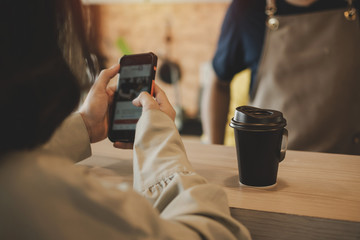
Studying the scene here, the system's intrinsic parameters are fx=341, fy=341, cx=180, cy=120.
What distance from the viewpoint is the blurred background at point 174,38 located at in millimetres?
3180

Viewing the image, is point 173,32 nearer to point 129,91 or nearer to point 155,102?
point 129,91

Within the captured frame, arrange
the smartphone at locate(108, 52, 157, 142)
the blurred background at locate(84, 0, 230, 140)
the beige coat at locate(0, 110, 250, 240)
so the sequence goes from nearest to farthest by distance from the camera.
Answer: the beige coat at locate(0, 110, 250, 240) < the smartphone at locate(108, 52, 157, 142) < the blurred background at locate(84, 0, 230, 140)

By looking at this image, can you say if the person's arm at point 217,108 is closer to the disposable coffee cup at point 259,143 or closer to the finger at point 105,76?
the finger at point 105,76

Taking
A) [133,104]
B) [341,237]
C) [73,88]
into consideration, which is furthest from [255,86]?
[73,88]

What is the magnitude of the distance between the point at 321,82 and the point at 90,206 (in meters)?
1.02

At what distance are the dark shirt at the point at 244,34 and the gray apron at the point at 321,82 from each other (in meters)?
0.04

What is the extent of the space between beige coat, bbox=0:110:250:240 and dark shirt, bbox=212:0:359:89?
89cm

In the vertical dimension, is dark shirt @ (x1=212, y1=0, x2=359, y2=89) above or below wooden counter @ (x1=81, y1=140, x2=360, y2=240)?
above

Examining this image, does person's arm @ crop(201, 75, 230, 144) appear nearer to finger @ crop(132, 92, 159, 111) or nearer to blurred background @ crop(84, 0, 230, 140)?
finger @ crop(132, 92, 159, 111)

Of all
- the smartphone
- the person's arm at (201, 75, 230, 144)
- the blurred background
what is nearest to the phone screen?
the smartphone

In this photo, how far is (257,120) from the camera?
1.90 feet

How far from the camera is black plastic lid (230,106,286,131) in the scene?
0.58 meters

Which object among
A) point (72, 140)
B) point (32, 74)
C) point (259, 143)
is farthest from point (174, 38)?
point (32, 74)

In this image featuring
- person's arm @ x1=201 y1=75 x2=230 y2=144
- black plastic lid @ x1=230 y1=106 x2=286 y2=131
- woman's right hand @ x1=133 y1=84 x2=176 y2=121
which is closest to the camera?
black plastic lid @ x1=230 y1=106 x2=286 y2=131
